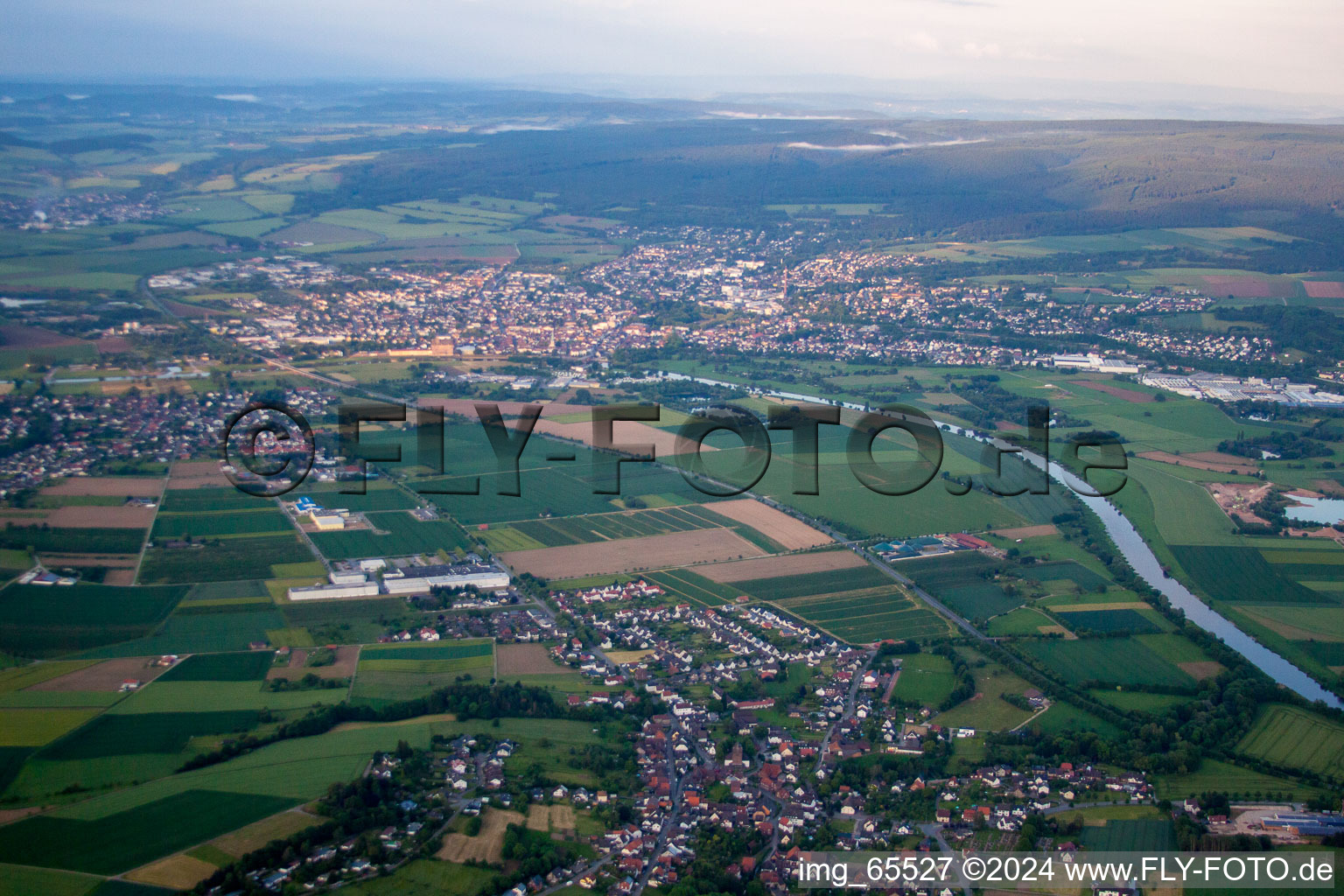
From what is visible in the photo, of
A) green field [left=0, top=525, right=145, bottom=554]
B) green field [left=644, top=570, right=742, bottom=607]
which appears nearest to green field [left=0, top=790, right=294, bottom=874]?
green field [left=644, top=570, right=742, bottom=607]

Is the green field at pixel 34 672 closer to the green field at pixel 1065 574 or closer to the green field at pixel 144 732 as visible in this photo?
the green field at pixel 144 732

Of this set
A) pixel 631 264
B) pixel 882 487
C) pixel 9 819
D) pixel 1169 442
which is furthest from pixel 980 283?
pixel 9 819

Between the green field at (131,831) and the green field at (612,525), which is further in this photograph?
the green field at (612,525)

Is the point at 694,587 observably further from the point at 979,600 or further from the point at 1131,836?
the point at 1131,836

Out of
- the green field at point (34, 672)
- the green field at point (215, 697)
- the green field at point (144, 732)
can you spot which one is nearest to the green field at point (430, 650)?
the green field at point (215, 697)

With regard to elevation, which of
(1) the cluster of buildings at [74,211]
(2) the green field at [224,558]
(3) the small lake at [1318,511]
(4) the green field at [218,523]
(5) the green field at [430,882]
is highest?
(1) the cluster of buildings at [74,211]

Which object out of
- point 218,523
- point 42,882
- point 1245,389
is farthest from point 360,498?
point 1245,389

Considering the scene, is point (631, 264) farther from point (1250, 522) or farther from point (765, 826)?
point (765, 826)
